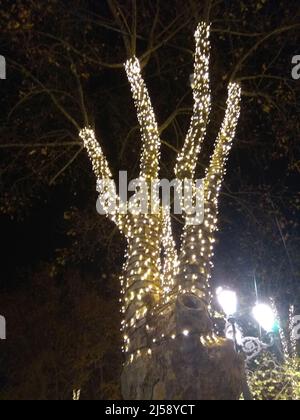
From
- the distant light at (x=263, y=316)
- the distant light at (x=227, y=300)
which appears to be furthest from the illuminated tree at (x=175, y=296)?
the distant light at (x=263, y=316)

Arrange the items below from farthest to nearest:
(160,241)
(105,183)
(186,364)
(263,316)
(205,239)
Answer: (263,316) → (105,183) → (160,241) → (205,239) → (186,364)

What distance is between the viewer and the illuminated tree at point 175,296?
16.0ft

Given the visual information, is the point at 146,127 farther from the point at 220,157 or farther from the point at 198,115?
the point at 220,157

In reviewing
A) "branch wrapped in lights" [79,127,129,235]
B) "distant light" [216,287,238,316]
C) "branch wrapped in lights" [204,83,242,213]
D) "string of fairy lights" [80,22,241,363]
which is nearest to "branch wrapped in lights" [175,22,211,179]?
"string of fairy lights" [80,22,241,363]

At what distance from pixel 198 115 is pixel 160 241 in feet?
6.69

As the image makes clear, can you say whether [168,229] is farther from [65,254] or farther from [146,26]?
[146,26]

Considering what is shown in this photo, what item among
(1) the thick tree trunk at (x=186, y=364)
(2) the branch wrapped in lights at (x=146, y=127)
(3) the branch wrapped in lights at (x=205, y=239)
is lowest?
(1) the thick tree trunk at (x=186, y=364)

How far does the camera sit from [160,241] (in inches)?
262

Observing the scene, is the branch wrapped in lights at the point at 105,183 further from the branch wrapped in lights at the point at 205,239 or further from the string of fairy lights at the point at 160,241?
the branch wrapped in lights at the point at 205,239

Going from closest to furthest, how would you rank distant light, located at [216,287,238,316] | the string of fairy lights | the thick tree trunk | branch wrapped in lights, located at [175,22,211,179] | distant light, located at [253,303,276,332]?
1. the thick tree trunk
2. the string of fairy lights
3. branch wrapped in lights, located at [175,22,211,179]
4. distant light, located at [216,287,238,316]
5. distant light, located at [253,303,276,332]

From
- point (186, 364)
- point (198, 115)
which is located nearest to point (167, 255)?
point (198, 115)

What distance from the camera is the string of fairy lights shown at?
553 cm

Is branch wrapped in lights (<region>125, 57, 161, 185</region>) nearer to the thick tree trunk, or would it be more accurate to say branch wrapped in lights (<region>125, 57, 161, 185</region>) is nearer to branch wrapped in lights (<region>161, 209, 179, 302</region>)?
branch wrapped in lights (<region>161, 209, 179, 302</region>)

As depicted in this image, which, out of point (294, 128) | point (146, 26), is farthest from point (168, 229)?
point (146, 26)
